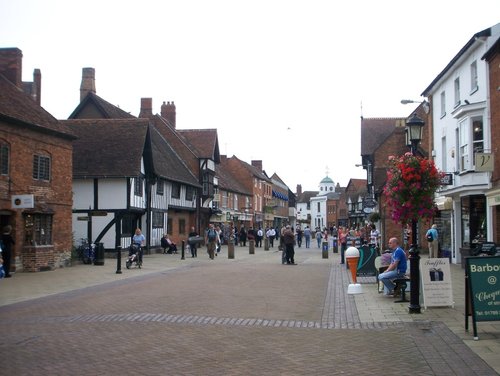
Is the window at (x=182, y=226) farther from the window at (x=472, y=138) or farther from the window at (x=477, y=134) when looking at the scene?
the window at (x=477, y=134)

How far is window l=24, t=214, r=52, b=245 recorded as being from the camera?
21439 millimetres

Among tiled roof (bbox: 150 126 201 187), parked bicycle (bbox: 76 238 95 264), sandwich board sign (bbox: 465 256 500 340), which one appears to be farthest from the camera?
tiled roof (bbox: 150 126 201 187)

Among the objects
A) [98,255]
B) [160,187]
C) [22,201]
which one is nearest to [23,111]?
[22,201]

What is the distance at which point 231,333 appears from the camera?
927 centimetres

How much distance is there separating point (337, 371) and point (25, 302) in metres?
8.95

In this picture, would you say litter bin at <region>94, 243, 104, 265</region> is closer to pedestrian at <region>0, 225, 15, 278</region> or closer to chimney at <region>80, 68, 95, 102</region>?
pedestrian at <region>0, 225, 15, 278</region>

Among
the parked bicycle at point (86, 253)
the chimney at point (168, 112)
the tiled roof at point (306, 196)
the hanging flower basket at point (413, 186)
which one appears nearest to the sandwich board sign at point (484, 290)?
the hanging flower basket at point (413, 186)

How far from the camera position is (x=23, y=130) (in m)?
21.0

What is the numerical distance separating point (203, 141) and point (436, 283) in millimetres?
38438

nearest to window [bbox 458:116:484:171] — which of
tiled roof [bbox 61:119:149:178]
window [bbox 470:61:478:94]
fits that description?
window [bbox 470:61:478:94]

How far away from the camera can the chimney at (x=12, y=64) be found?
2414 centimetres

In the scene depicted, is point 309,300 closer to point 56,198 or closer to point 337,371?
point 337,371

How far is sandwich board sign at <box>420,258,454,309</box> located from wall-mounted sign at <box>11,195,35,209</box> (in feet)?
44.1


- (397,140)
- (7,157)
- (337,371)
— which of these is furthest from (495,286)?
(397,140)
